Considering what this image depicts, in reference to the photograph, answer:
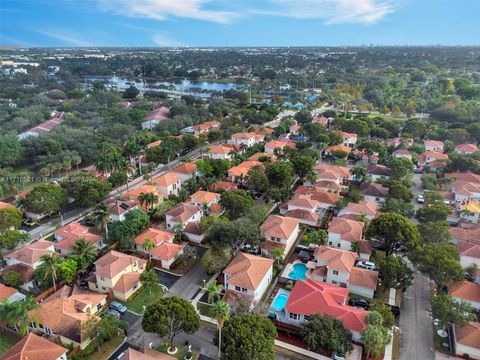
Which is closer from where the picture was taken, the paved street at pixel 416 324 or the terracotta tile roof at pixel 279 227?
→ the paved street at pixel 416 324

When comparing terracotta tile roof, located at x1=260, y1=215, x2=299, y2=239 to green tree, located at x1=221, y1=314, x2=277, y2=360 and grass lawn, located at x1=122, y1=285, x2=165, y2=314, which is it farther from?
green tree, located at x1=221, y1=314, x2=277, y2=360

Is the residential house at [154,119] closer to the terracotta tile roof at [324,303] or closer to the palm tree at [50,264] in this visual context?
the palm tree at [50,264]

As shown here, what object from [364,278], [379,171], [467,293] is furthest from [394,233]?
[379,171]

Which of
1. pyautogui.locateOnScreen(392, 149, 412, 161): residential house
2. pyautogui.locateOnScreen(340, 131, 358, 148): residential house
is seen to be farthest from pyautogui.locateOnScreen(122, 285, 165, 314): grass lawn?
pyautogui.locateOnScreen(340, 131, 358, 148): residential house

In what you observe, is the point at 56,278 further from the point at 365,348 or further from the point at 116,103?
the point at 116,103

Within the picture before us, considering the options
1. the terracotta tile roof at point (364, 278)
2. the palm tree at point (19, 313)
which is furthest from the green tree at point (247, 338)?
the palm tree at point (19, 313)

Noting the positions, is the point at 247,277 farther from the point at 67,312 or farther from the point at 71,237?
the point at 71,237
